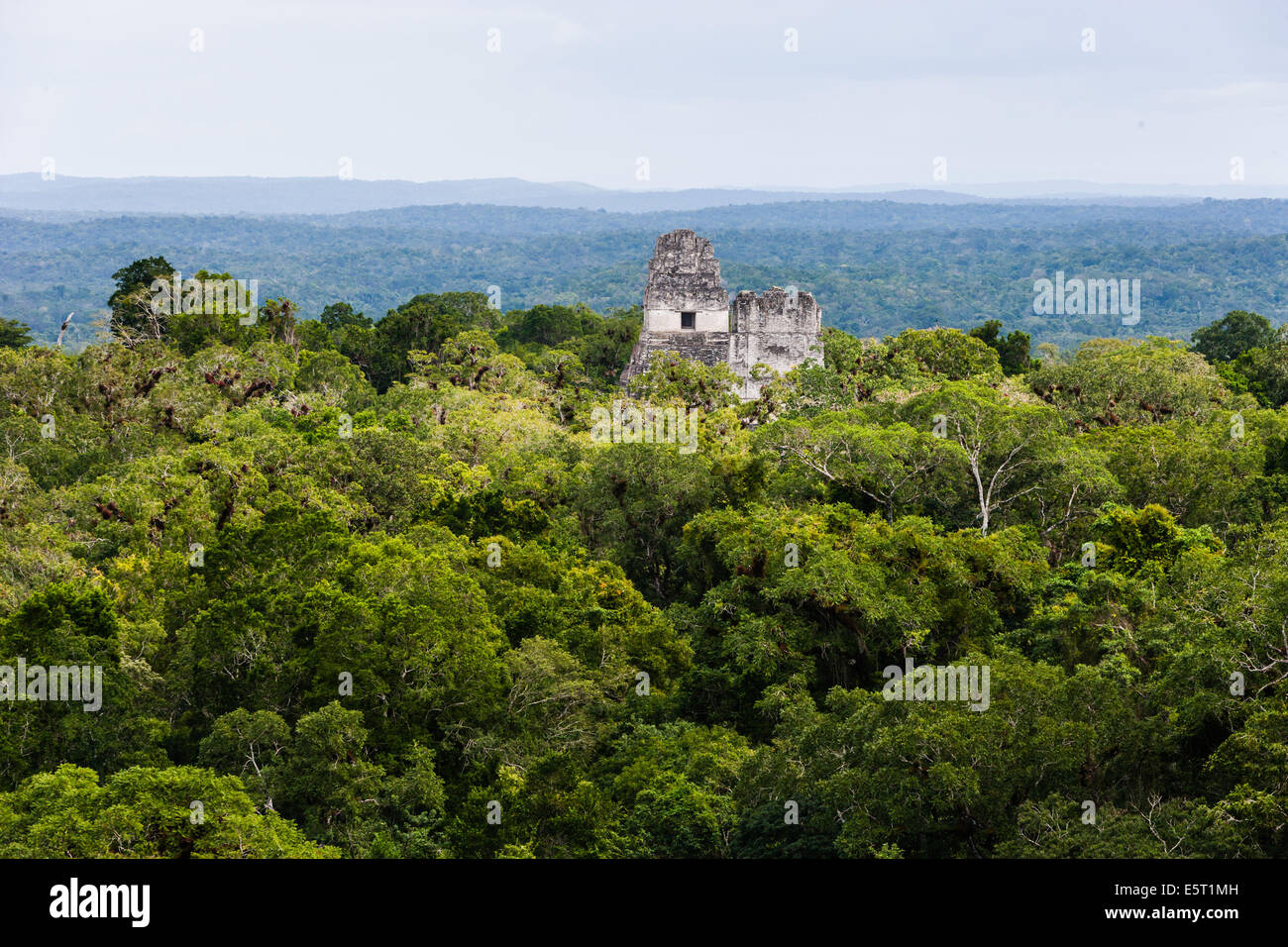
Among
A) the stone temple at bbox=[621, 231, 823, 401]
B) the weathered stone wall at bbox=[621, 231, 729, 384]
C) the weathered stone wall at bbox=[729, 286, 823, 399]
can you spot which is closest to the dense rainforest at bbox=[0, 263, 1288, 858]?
the weathered stone wall at bbox=[729, 286, 823, 399]

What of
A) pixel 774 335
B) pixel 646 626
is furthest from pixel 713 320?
pixel 646 626

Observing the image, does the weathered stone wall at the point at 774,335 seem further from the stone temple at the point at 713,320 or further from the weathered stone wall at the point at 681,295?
the weathered stone wall at the point at 681,295

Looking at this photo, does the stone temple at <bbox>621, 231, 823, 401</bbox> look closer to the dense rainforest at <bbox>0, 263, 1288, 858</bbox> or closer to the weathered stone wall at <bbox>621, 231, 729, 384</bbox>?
the weathered stone wall at <bbox>621, 231, 729, 384</bbox>

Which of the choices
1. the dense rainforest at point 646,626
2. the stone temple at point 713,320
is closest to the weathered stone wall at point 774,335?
the stone temple at point 713,320

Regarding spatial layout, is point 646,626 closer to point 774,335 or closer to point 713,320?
point 774,335
